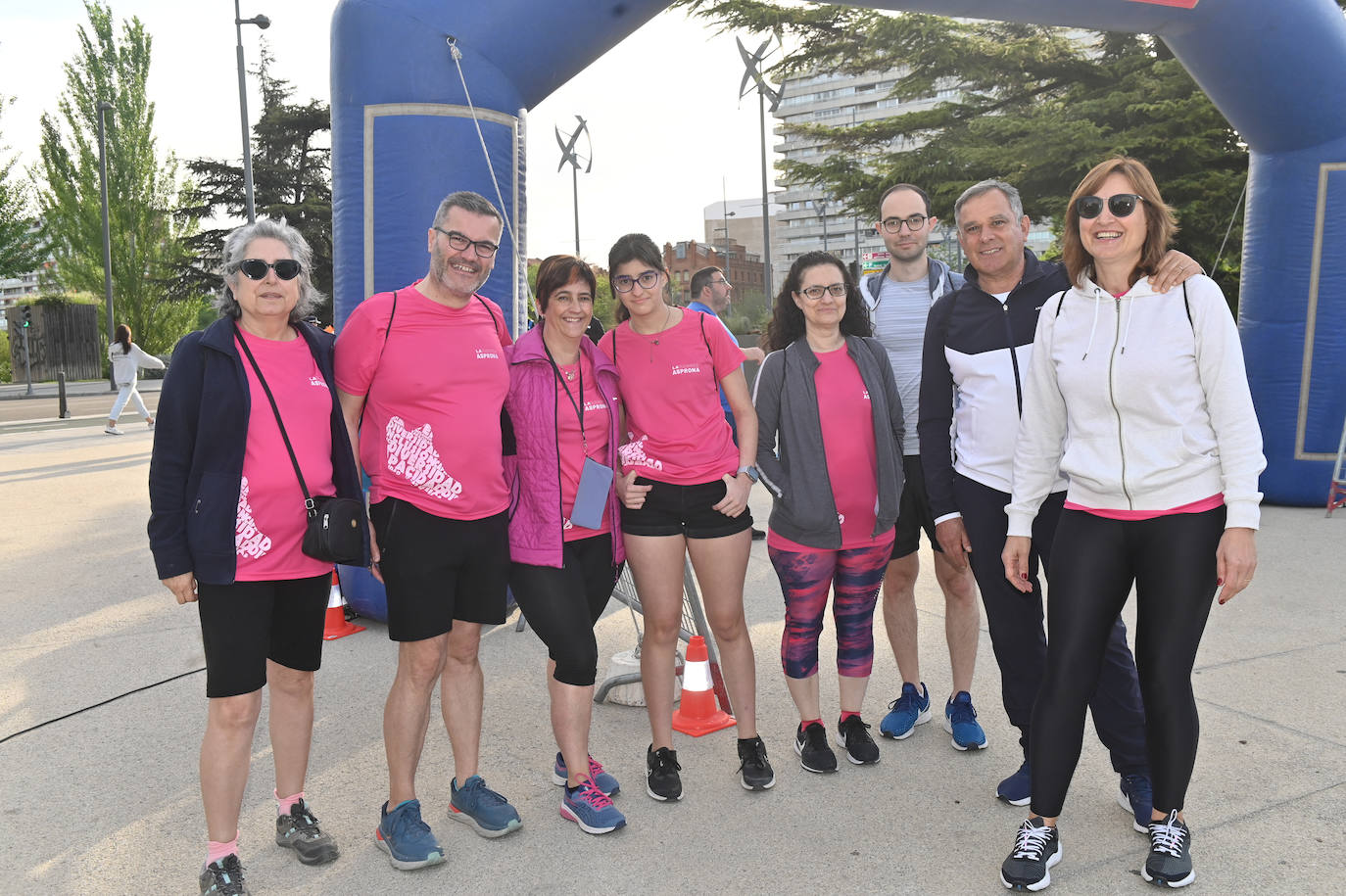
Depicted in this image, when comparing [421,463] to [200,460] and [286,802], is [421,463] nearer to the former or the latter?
[200,460]

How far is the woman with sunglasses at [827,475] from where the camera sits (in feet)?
11.5

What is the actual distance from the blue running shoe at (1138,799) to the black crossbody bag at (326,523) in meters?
2.42

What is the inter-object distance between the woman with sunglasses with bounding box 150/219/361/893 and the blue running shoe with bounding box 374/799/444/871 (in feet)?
0.62

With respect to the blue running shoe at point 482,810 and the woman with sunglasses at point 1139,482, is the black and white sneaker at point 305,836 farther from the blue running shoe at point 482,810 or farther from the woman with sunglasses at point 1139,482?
the woman with sunglasses at point 1139,482

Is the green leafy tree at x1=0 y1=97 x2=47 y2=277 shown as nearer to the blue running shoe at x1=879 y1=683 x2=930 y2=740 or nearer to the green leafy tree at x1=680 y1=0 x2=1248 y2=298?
the green leafy tree at x1=680 y1=0 x2=1248 y2=298

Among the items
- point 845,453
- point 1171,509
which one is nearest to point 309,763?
point 845,453

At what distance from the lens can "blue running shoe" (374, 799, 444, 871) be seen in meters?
2.91

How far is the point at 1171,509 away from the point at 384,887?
239 cm

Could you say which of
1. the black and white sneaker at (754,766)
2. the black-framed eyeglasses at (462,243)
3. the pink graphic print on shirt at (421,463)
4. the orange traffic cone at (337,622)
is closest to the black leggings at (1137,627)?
the black and white sneaker at (754,766)

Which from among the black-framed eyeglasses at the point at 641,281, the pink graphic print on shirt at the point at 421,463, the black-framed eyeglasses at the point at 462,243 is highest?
the black-framed eyeglasses at the point at 462,243

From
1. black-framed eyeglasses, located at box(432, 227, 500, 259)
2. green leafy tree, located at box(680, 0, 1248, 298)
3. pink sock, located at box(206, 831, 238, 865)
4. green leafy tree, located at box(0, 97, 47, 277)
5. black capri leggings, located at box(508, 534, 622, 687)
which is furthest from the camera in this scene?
green leafy tree, located at box(0, 97, 47, 277)

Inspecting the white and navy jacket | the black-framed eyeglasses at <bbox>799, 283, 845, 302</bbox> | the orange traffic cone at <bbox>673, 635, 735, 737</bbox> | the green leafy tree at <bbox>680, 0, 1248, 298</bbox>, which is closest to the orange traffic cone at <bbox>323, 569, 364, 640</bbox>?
the orange traffic cone at <bbox>673, 635, 735, 737</bbox>

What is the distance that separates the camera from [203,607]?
2705mm

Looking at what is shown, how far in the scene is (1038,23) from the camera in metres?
6.84
